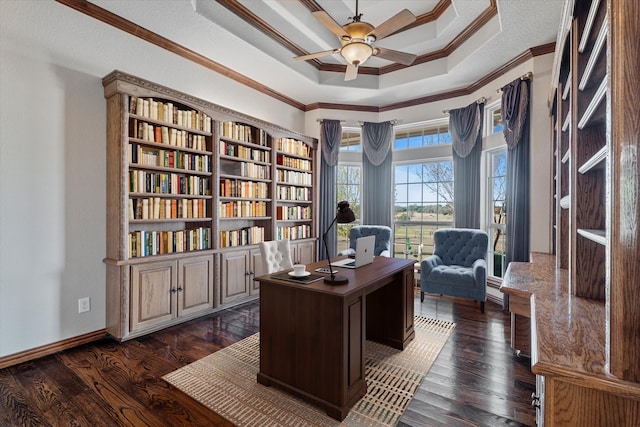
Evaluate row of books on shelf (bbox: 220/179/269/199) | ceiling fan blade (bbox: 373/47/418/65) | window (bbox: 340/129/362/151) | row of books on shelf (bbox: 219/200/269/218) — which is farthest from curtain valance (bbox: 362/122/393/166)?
ceiling fan blade (bbox: 373/47/418/65)

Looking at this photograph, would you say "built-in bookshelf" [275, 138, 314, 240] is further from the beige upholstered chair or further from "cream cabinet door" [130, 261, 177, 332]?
"cream cabinet door" [130, 261, 177, 332]

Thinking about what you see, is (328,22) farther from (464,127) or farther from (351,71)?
(464,127)

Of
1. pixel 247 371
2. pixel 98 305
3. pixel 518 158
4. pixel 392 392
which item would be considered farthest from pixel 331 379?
pixel 518 158

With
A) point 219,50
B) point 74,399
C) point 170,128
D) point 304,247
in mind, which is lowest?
point 74,399

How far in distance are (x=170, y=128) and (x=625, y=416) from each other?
3.82 metres

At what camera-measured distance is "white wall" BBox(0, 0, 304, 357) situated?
2.44m

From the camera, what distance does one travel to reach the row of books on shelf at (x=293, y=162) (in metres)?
4.75

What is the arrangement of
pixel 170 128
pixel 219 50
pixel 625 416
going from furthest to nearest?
pixel 219 50 → pixel 170 128 → pixel 625 416

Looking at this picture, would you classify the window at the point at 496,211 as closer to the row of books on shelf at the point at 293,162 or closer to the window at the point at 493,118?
the window at the point at 493,118

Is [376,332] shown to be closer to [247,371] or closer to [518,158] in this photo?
[247,371]

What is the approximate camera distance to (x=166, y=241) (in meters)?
3.25

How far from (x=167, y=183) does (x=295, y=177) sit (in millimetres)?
2122

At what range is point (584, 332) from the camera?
1.20 metres

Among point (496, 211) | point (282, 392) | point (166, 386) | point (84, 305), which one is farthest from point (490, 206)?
point (84, 305)
